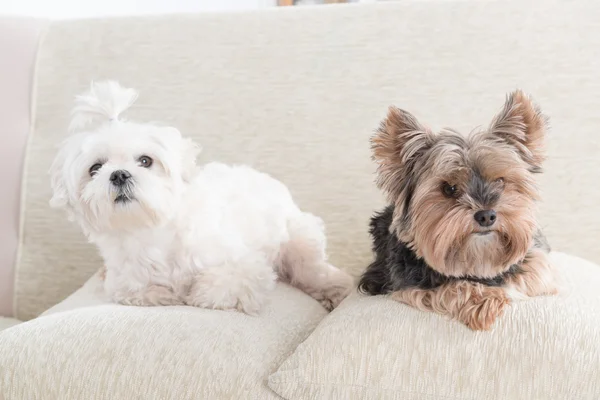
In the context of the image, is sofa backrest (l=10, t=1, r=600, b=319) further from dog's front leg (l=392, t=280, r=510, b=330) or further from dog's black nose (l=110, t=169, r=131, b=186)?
dog's front leg (l=392, t=280, r=510, b=330)

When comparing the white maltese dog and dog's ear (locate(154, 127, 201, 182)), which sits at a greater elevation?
dog's ear (locate(154, 127, 201, 182))

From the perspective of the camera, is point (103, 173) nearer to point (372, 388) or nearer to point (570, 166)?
point (372, 388)

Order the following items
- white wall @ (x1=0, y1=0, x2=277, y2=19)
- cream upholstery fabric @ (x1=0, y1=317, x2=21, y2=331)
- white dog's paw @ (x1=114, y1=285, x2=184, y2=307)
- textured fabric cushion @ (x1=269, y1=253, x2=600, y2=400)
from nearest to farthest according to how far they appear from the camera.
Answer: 1. textured fabric cushion @ (x1=269, y1=253, x2=600, y2=400)
2. white dog's paw @ (x1=114, y1=285, x2=184, y2=307)
3. cream upholstery fabric @ (x1=0, y1=317, x2=21, y2=331)
4. white wall @ (x1=0, y1=0, x2=277, y2=19)

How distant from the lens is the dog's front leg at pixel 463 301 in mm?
1558

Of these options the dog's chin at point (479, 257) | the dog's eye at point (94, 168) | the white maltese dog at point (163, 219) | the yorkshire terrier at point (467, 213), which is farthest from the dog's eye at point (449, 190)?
the dog's eye at point (94, 168)

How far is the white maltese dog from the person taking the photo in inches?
80.4

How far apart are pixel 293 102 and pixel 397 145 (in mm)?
872

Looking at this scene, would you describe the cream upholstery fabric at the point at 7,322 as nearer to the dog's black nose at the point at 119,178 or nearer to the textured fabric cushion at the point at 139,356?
the textured fabric cushion at the point at 139,356

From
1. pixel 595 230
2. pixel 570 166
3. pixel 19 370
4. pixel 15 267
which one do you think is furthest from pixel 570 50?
pixel 15 267

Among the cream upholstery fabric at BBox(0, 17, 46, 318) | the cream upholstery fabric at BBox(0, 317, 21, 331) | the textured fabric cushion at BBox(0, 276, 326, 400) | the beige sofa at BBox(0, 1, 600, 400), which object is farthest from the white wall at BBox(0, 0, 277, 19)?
the textured fabric cushion at BBox(0, 276, 326, 400)

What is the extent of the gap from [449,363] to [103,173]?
48.9 inches

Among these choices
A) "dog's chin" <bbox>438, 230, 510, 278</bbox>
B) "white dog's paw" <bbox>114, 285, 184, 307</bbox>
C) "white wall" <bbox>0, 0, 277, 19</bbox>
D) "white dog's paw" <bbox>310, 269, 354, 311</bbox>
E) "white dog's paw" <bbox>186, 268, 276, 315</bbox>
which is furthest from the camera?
"white wall" <bbox>0, 0, 277, 19</bbox>

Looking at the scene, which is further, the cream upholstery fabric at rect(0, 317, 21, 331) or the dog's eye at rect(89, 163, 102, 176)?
the cream upholstery fabric at rect(0, 317, 21, 331)

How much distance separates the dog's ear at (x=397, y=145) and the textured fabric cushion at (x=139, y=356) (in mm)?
564
